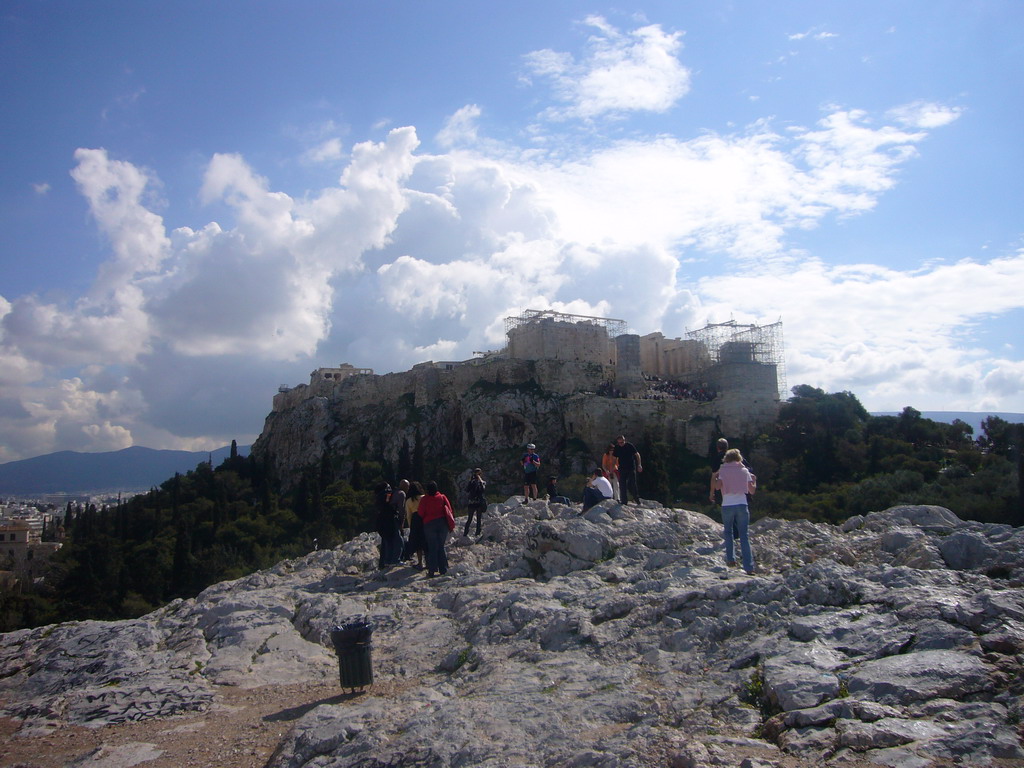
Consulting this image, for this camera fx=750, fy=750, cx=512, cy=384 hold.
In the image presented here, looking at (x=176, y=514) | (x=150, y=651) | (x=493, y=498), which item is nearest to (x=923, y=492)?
(x=493, y=498)

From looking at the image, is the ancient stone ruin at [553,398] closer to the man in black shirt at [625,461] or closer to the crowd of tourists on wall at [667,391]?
the crowd of tourists on wall at [667,391]

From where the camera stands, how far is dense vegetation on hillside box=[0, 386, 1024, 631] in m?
26.6

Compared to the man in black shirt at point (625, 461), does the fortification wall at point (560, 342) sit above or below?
above

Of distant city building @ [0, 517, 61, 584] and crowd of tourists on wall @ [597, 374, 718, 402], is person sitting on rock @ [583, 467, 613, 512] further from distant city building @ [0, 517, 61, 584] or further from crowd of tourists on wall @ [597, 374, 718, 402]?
distant city building @ [0, 517, 61, 584]

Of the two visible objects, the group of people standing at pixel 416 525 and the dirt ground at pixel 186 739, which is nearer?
the dirt ground at pixel 186 739

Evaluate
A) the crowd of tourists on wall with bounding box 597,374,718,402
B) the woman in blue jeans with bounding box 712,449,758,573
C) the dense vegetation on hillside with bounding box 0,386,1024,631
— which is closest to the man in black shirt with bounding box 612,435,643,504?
the woman in blue jeans with bounding box 712,449,758,573

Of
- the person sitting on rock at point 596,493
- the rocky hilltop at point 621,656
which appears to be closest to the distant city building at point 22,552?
the person sitting on rock at point 596,493

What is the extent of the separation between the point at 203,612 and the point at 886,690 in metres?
7.70

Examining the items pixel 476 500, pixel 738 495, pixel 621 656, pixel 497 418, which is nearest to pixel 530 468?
pixel 476 500

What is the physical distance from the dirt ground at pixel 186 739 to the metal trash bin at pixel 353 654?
0.50 ft

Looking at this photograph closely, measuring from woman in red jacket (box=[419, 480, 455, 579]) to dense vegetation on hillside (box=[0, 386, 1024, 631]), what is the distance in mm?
14324

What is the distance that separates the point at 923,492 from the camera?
23.4 metres

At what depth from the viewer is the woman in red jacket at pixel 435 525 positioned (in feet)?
34.9

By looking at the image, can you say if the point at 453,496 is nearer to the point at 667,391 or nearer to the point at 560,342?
the point at 667,391
